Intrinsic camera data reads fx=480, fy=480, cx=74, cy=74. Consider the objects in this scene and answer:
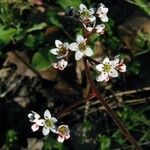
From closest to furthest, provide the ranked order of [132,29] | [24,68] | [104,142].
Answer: [104,142]
[132,29]
[24,68]

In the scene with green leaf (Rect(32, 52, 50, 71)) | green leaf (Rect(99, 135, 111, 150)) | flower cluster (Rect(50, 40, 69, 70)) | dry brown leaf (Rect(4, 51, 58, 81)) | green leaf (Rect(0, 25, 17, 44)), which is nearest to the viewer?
flower cluster (Rect(50, 40, 69, 70))

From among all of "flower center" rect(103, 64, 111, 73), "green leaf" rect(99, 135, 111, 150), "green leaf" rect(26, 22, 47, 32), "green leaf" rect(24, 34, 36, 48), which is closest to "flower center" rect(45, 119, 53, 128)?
"flower center" rect(103, 64, 111, 73)

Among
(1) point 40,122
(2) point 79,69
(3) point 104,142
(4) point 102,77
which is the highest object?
(4) point 102,77

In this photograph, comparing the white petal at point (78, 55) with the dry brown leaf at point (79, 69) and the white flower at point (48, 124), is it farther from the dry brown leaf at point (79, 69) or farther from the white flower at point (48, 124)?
the dry brown leaf at point (79, 69)

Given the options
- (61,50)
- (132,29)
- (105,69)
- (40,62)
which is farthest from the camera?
(132,29)

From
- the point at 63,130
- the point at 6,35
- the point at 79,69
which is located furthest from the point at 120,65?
the point at 6,35

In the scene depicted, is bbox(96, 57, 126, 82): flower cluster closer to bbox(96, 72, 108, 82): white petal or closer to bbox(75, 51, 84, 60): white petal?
bbox(96, 72, 108, 82): white petal

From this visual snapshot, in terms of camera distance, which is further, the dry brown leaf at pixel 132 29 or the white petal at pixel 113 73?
the dry brown leaf at pixel 132 29

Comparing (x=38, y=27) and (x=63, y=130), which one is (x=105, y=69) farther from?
(x=38, y=27)

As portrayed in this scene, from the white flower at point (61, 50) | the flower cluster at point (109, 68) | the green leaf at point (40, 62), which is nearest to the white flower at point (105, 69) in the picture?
the flower cluster at point (109, 68)
